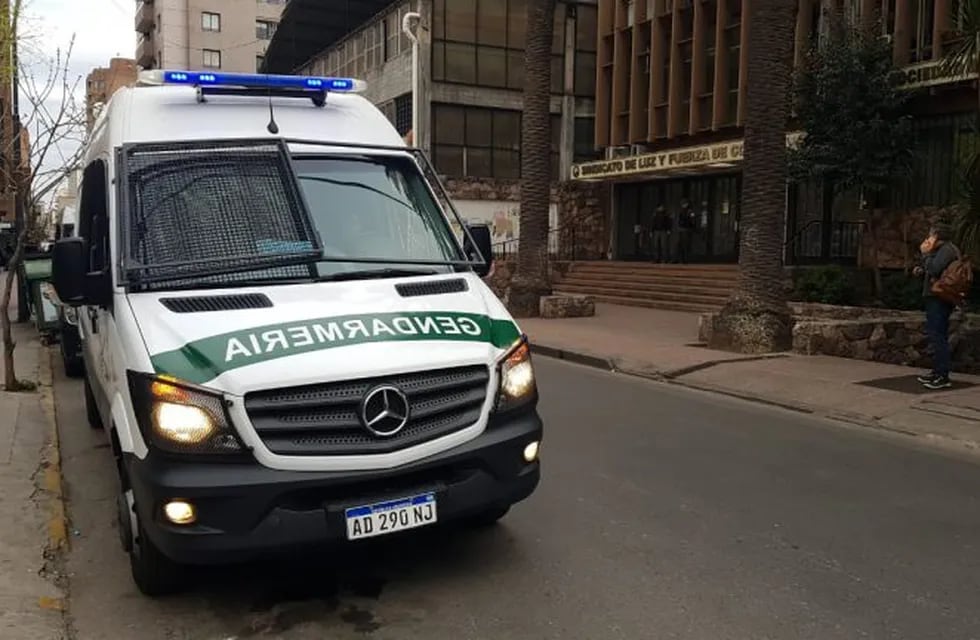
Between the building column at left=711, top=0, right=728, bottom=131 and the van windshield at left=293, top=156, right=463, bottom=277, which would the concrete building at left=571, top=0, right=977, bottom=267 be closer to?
the building column at left=711, top=0, right=728, bottom=131

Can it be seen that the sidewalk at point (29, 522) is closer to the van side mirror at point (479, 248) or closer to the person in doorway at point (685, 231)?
the van side mirror at point (479, 248)

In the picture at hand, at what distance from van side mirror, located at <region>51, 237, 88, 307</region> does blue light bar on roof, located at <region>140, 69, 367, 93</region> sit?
1415mm

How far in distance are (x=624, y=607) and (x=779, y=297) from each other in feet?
32.4

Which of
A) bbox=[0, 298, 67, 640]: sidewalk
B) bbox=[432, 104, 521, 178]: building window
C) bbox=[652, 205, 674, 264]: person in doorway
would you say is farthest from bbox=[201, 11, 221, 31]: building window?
bbox=[0, 298, 67, 640]: sidewalk

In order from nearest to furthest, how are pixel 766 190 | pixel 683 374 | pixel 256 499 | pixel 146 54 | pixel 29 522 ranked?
pixel 256 499
pixel 29 522
pixel 683 374
pixel 766 190
pixel 146 54

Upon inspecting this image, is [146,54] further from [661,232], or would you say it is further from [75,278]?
[75,278]

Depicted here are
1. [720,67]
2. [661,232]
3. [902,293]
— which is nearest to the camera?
[902,293]

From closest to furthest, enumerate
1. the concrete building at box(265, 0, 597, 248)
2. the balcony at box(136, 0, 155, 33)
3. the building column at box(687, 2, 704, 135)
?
1. the building column at box(687, 2, 704, 135)
2. the concrete building at box(265, 0, 597, 248)
3. the balcony at box(136, 0, 155, 33)

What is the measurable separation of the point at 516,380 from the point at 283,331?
1172mm

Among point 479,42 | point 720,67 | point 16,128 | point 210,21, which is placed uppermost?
point 210,21

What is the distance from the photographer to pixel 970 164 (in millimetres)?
10664

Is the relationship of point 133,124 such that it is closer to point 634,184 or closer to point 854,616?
point 854,616

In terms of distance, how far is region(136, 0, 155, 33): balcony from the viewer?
248ft

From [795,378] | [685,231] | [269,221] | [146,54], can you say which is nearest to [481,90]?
[685,231]
